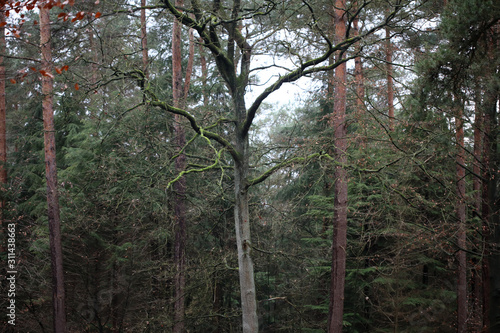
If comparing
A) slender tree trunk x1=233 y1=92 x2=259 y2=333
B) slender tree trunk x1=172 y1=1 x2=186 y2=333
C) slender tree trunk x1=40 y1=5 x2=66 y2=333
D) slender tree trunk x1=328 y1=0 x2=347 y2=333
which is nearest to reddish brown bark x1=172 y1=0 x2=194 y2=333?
slender tree trunk x1=172 y1=1 x2=186 y2=333

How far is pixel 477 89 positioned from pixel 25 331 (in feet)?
41.2

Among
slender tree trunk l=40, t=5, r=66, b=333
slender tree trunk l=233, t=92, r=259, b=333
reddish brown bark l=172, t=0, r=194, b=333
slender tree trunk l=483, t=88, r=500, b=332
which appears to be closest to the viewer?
slender tree trunk l=483, t=88, r=500, b=332

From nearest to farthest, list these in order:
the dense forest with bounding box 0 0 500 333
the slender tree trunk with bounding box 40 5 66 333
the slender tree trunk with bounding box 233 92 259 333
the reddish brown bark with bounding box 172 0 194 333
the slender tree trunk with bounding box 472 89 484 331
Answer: the dense forest with bounding box 0 0 500 333, the slender tree trunk with bounding box 233 92 259 333, the slender tree trunk with bounding box 472 89 484 331, the slender tree trunk with bounding box 40 5 66 333, the reddish brown bark with bounding box 172 0 194 333

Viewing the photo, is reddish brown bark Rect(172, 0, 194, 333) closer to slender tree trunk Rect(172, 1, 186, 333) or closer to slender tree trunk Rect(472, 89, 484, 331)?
slender tree trunk Rect(172, 1, 186, 333)

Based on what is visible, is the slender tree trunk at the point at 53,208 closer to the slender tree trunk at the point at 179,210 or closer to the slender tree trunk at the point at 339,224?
the slender tree trunk at the point at 179,210

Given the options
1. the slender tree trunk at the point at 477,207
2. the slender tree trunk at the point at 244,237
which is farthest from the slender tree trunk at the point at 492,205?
the slender tree trunk at the point at 244,237

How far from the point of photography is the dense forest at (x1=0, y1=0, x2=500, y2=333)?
20.6 ft

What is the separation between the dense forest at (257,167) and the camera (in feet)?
20.6

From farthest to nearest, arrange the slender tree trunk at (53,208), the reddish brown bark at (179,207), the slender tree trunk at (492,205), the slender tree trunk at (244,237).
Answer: the reddish brown bark at (179,207) < the slender tree trunk at (53,208) < the slender tree trunk at (244,237) < the slender tree trunk at (492,205)

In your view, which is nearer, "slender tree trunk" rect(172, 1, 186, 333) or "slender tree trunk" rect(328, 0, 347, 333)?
"slender tree trunk" rect(328, 0, 347, 333)

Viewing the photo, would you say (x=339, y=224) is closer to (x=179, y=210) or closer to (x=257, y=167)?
(x=257, y=167)

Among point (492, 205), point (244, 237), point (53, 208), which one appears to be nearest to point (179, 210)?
point (53, 208)

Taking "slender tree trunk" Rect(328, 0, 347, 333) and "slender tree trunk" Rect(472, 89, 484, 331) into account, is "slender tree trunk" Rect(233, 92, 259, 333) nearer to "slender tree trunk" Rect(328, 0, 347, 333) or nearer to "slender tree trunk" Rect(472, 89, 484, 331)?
"slender tree trunk" Rect(328, 0, 347, 333)

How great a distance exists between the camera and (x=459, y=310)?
9.47m
